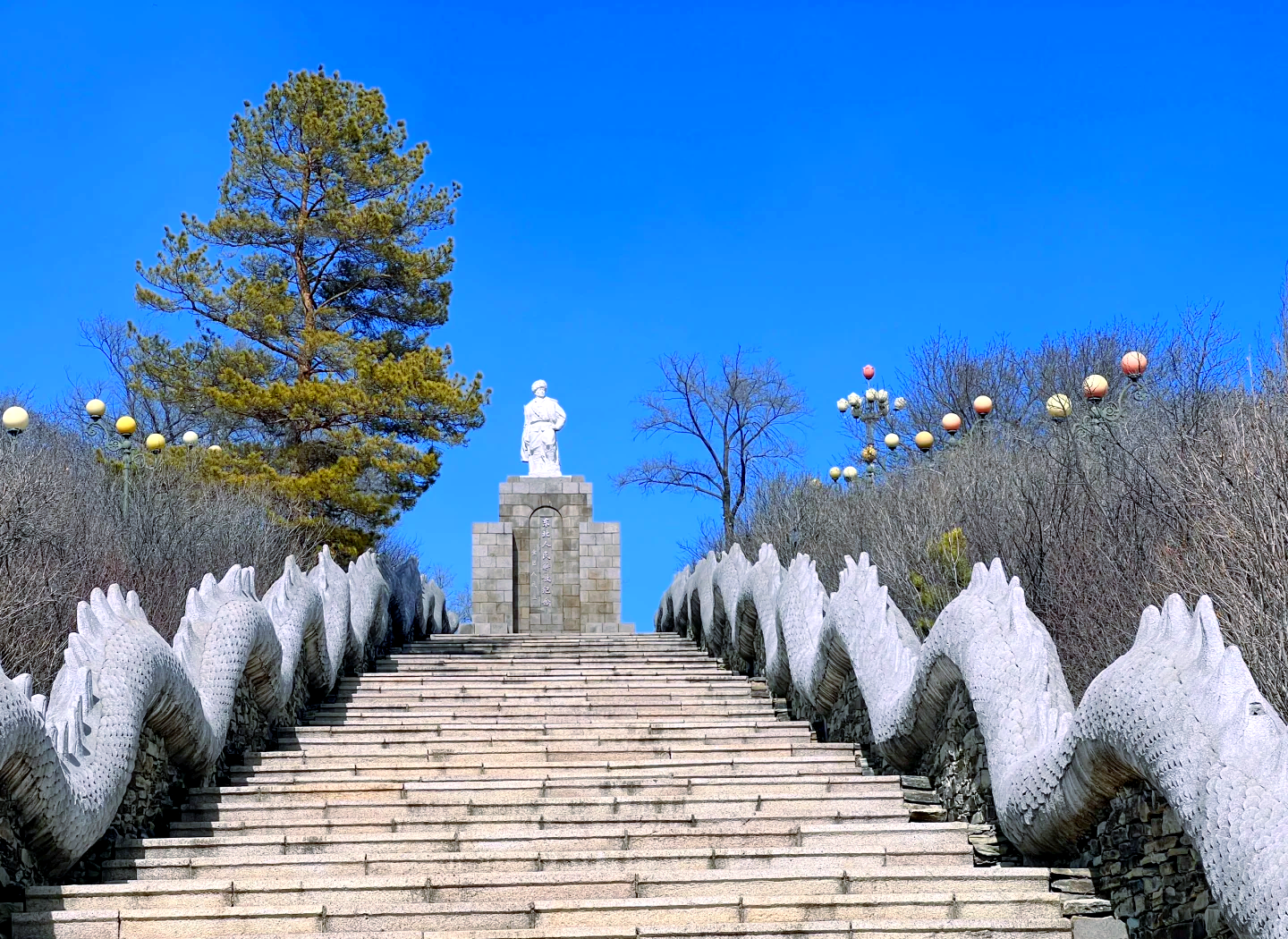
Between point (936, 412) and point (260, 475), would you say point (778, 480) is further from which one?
point (260, 475)

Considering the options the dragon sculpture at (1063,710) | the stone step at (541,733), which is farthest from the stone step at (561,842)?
the stone step at (541,733)

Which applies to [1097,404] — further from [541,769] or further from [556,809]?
[556,809]

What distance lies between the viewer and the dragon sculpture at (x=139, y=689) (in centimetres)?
696

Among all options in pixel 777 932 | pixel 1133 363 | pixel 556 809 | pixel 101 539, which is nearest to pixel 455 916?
pixel 777 932

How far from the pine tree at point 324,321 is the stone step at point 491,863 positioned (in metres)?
14.9

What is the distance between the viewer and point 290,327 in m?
24.5

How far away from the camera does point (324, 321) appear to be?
1000 inches

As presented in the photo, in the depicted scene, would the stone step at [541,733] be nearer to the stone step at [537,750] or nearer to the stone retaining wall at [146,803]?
the stone step at [537,750]

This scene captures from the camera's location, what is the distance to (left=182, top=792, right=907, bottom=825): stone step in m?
8.77

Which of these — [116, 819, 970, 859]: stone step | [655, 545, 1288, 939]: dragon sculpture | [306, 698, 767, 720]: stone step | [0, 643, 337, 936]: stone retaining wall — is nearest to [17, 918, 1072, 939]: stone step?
[0, 643, 337, 936]: stone retaining wall

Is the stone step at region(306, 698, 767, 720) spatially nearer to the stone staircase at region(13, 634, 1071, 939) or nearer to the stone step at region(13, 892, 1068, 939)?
the stone staircase at region(13, 634, 1071, 939)

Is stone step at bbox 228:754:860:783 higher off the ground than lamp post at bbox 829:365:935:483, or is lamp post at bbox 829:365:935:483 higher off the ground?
lamp post at bbox 829:365:935:483

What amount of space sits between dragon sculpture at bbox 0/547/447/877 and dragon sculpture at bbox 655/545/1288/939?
4.00 metres

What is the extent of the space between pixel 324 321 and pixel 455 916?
64.5 ft
